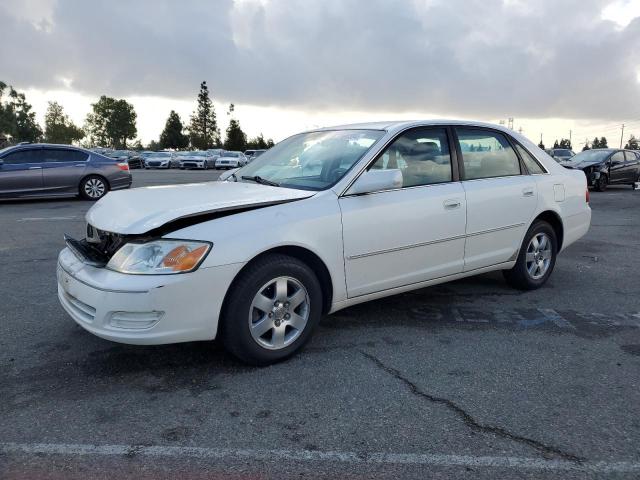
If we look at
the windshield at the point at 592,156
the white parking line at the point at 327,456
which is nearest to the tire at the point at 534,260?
the white parking line at the point at 327,456

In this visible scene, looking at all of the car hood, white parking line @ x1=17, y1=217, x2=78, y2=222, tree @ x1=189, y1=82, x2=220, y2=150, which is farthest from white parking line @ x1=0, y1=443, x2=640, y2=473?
tree @ x1=189, y1=82, x2=220, y2=150

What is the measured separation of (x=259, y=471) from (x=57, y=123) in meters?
139

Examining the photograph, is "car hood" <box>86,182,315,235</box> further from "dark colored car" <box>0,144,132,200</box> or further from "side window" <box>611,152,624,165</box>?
"side window" <box>611,152,624,165</box>

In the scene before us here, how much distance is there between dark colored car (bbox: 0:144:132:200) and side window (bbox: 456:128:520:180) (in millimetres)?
11209

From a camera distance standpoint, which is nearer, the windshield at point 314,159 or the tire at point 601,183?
the windshield at point 314,159

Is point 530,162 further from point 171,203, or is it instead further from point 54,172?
point 54,172

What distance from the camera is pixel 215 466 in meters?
2.47

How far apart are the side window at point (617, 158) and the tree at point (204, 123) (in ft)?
300

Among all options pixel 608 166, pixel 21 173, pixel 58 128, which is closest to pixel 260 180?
pixel 21 173

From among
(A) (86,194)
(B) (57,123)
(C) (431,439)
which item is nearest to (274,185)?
(C) (431,439)

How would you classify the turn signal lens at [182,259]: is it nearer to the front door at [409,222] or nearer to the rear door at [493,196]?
the front door at [409,222]

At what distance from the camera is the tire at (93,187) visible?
13.5 m

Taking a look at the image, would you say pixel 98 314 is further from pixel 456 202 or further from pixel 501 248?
pixel 501 248

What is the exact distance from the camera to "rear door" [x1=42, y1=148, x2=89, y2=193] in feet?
42.6
